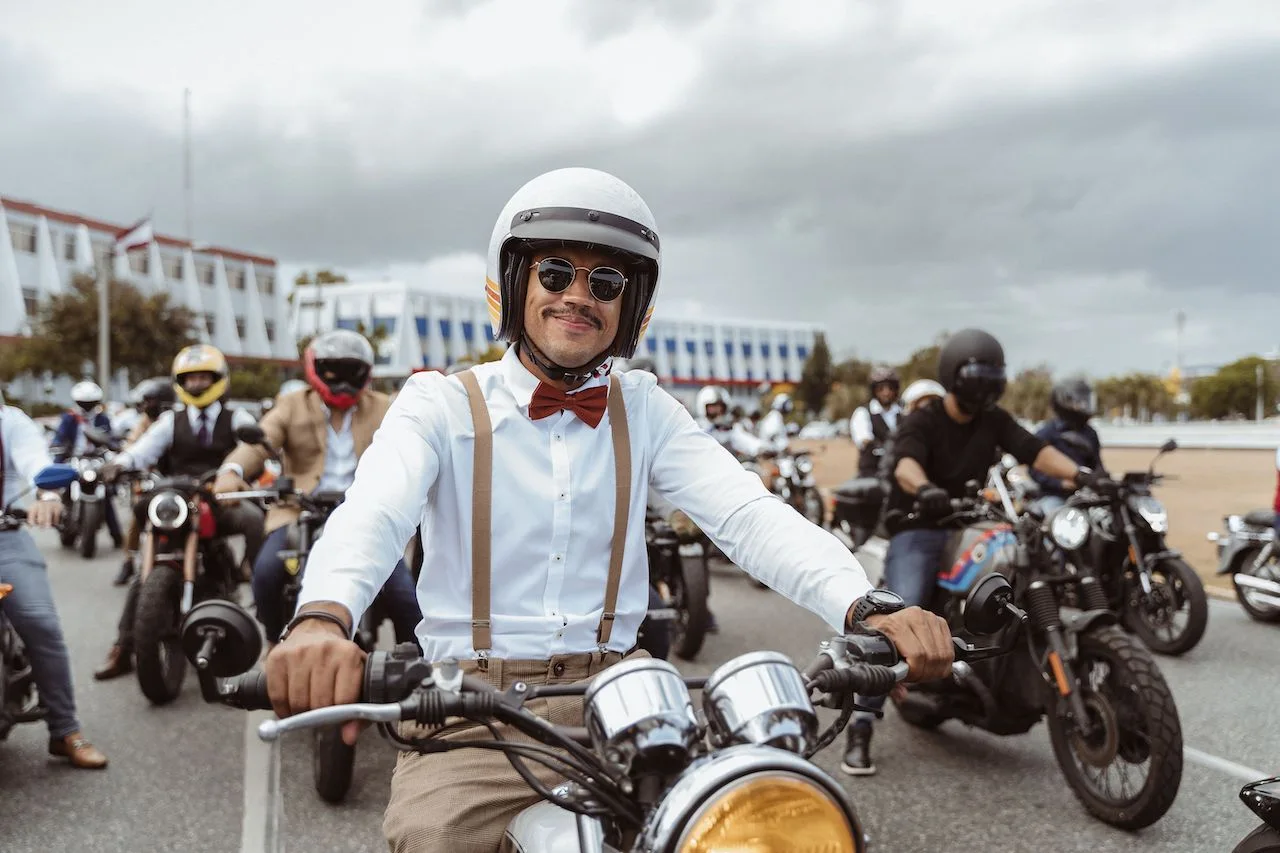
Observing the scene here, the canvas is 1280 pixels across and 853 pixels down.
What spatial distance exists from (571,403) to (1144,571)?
19.9 feet

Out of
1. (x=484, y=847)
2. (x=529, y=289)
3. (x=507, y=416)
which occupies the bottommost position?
(x=484, y=847)

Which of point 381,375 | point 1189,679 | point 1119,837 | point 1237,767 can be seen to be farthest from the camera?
point 381,375

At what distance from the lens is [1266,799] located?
2594 millimetres

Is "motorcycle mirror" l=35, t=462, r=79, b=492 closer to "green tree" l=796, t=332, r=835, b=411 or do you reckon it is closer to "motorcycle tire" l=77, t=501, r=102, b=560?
"motorcycle tire" l=77, t=501, r=102, b=560

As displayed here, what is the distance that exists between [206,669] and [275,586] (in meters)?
4.10

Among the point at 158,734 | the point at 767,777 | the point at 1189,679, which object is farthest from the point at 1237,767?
the point at 158,734

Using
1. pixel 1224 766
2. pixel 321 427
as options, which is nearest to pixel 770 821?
pixel 1224 766

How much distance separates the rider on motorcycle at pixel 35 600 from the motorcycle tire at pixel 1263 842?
4.81m

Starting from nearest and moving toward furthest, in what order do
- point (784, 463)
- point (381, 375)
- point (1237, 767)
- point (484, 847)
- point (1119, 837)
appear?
point (484, 847) < point (1119, 837) < point (1237, 767) < point (784, 463) < point (381, 375)

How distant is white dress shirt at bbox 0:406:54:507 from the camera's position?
501 centimetres

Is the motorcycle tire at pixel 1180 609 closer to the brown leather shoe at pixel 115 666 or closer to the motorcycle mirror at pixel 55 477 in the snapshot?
the motorcycle mirror at pixel 55 477

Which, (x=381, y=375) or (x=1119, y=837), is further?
(x=381, y=375)

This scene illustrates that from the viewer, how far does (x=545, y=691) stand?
1.59 metres

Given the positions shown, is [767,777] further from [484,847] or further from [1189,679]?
[1189,679]
